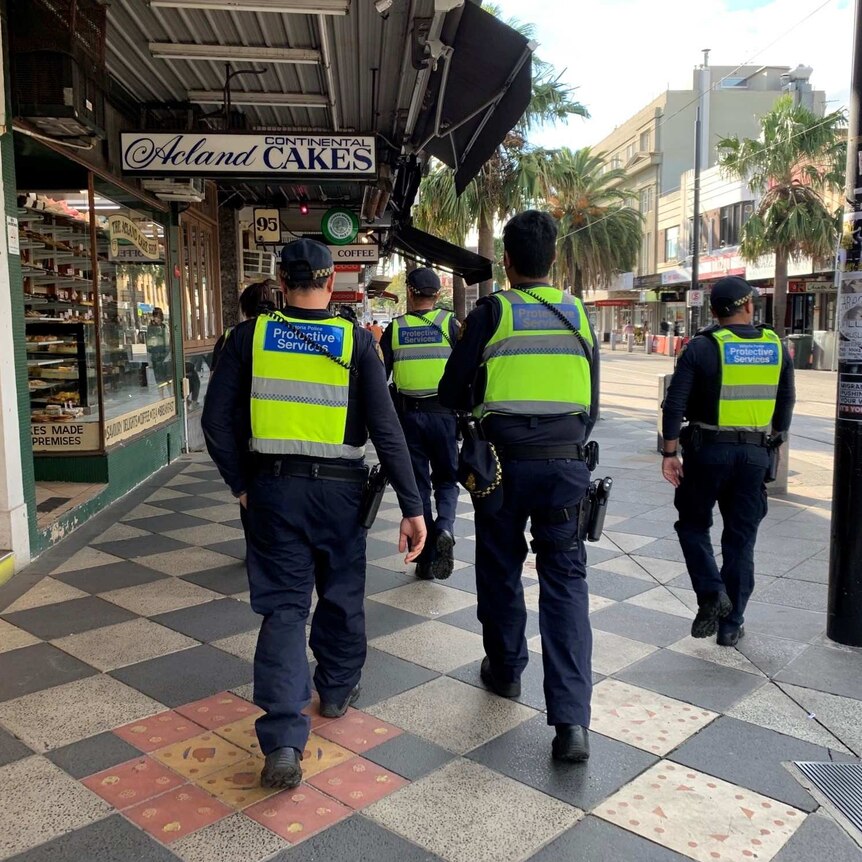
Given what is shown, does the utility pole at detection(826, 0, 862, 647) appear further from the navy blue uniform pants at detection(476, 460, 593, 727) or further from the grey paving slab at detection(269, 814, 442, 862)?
the grey paving slab at detection(269, 814, 442, 862)

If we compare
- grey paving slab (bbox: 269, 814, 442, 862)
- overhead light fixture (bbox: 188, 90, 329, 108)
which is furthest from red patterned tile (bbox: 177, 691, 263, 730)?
overhead light fixture (bbox: 188, 90, 329, 108)

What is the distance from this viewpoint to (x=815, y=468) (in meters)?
9.62

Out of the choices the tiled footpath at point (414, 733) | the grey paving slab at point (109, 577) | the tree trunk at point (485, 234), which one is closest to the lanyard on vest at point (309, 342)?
the tiled footpath at point (414, 733)

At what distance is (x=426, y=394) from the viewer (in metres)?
5.63

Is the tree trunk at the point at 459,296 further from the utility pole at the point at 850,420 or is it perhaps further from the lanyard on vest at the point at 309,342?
the lanyard on vest at the point at 309,342

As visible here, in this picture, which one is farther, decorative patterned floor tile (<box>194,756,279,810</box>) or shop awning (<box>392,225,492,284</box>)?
shop awning (<box>392,225,492,284</box>)

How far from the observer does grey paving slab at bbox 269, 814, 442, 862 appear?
8.38 ft

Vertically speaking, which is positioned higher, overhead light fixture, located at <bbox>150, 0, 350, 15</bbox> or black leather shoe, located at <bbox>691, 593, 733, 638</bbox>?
overhead light fixture, located at <bbox>150, 0, 350, 15</bbox>

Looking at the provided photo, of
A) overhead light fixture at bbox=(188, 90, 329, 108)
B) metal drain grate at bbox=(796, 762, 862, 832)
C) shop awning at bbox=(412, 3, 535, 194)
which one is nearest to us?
metal drain grate at bbox=(796, 762, 862, 832)

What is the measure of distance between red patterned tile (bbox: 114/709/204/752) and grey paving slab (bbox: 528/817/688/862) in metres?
1.51

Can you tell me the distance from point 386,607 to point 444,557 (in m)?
0.68

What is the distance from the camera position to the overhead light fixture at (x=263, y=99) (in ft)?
27.7

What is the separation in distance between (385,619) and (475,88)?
4403 mm

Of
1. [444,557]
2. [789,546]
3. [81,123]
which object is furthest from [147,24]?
[789,546]
